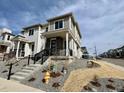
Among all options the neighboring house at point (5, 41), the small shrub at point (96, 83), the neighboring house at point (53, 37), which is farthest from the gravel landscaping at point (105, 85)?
the neighboring house at point (5, 41)

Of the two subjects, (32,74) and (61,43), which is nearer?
(32,74)

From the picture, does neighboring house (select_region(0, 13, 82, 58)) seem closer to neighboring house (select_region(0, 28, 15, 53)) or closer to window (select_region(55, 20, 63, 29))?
window (select_region(55, 20, 63, 29))

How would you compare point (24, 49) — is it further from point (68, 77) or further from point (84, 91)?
point (84, 91)

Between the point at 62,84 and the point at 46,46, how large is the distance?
1176 cm

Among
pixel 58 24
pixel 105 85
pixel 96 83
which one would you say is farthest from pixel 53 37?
pixel 105 85

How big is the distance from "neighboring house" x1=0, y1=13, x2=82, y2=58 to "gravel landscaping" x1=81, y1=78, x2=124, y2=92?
6.88 m

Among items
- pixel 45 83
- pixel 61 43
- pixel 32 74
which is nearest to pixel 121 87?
pixel 45 83

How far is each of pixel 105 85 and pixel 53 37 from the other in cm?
1240

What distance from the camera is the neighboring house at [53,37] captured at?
15.9 m

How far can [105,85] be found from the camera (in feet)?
22.5

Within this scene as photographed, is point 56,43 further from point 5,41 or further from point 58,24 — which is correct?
point 5,41

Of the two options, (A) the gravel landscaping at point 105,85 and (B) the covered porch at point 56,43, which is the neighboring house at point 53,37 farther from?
(A) the gravel landscaping at point 105,85

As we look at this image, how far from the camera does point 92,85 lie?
6.78 metres

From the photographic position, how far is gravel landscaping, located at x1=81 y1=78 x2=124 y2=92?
6.28 meters
